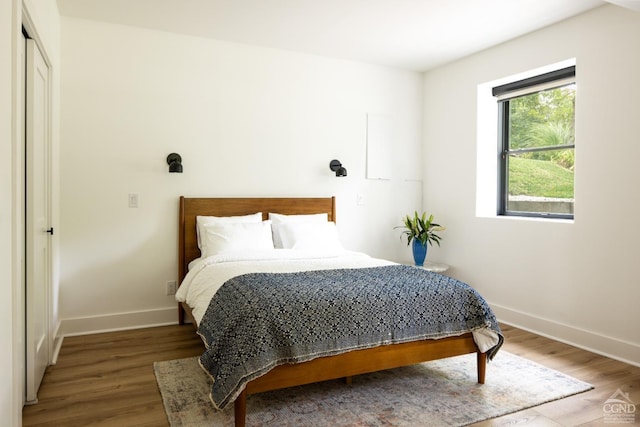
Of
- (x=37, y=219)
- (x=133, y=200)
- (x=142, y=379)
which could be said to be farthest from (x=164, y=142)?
(x=142, y=379)

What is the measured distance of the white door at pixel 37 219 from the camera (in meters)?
2.41

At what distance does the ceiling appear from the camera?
3.27 meters

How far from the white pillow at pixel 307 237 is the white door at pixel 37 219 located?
1.76m

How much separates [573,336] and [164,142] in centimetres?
360

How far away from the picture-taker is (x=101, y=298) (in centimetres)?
371

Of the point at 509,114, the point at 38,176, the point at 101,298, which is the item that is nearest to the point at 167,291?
the point at 101,298

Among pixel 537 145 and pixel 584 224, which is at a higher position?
pixel 537 145

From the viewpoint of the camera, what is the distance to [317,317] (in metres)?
2.30

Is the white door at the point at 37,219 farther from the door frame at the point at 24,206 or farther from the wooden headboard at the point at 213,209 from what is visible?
the wooden headboard at the point at 213,209

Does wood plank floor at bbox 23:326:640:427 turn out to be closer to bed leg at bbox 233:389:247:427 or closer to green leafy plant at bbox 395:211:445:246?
bed leg at bbox 233:389:247:427

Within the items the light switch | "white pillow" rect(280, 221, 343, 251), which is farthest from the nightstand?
the light switch

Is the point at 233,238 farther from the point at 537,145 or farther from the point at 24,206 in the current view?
the point at 537,145

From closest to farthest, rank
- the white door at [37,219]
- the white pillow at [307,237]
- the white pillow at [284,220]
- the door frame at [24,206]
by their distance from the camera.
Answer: the door frame at [24,206] < the white door at [37,219] < the white pillow at [307,237] < the white pillow at [284,220]

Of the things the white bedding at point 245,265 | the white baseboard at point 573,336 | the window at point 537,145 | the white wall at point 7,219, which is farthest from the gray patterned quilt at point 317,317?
the window at point 537,145
